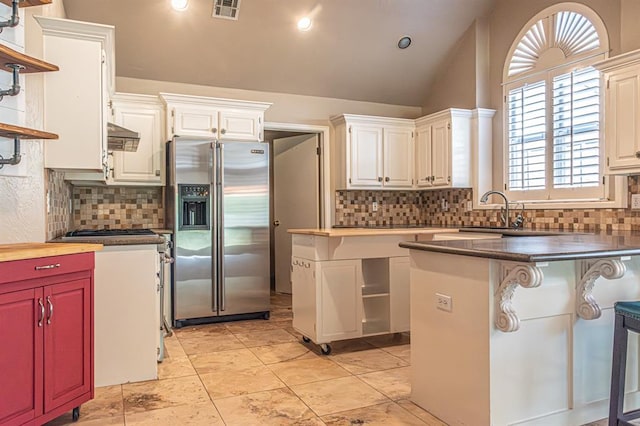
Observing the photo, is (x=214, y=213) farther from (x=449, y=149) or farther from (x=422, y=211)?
(x=422, y=211)

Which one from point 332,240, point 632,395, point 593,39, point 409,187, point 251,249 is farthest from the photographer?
point 409,187

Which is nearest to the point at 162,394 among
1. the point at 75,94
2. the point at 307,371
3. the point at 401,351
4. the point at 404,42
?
the point at 307,371

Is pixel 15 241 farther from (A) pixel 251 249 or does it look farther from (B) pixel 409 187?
(B) pixel 409 187

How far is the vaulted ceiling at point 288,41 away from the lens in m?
4.29

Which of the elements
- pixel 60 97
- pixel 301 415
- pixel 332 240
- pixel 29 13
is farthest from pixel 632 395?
pixel 29 13

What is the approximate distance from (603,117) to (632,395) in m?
2.26

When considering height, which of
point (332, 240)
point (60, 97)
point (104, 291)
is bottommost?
point (104, 291)

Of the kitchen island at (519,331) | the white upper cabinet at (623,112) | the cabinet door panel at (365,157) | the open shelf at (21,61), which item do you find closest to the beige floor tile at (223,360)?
the kitchen island at (519,331)

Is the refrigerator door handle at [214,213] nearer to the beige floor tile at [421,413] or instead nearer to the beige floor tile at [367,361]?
the beige floor tile at [367,361]

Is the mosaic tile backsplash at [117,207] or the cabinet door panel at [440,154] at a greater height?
the cabinet door panel at [440,154]

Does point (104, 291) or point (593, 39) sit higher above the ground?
point (593, 39)

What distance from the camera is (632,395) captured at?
2.48 metres

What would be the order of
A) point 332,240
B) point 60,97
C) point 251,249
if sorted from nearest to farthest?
point 60,97
point 332,240
point 251,249

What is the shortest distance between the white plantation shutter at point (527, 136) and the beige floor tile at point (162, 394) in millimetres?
3501
